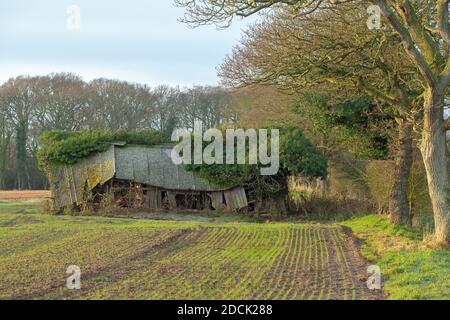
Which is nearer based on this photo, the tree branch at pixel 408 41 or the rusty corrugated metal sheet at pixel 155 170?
the tree branch at pixel 408 41

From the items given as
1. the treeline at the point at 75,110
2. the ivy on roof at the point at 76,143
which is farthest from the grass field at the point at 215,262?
the treeline at the point at 75,110

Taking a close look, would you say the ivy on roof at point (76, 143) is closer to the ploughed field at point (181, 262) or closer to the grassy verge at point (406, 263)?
the ploughed field at point (181, 262)

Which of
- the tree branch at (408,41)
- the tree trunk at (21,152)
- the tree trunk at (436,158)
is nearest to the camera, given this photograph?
the tree branch at (408,41)

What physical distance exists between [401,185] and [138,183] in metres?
13.9

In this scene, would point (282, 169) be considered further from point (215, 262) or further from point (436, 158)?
point (215, 262)

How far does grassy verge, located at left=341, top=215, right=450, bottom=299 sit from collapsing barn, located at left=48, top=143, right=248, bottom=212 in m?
11.8

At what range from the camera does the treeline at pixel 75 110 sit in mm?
52812

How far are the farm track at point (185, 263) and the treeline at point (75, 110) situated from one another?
33592 millimetres

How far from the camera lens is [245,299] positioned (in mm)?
9031

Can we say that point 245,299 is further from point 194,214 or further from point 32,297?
point 194,214

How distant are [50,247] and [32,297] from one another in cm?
619

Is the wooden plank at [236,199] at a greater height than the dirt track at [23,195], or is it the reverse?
the wooden plank at [236,199]
